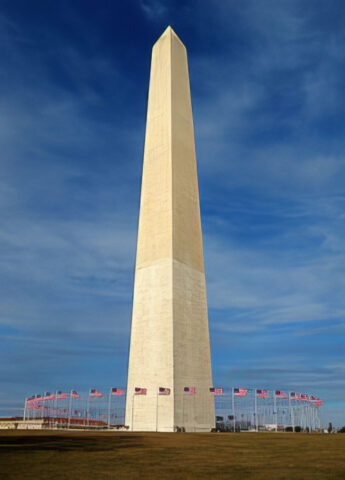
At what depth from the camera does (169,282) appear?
105 ft

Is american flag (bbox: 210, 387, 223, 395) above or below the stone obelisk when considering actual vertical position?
below

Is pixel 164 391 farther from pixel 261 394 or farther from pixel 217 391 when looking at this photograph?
pixel 261 394

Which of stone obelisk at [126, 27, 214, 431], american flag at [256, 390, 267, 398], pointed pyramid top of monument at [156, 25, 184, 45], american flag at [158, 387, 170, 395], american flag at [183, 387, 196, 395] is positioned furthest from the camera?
pointed pyramid top of monument at [156, 25, 184, 45]

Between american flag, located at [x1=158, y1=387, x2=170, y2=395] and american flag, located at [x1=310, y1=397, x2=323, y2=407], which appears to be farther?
american flag, located at [x1=310, y1=397, x2=323, y2=407]

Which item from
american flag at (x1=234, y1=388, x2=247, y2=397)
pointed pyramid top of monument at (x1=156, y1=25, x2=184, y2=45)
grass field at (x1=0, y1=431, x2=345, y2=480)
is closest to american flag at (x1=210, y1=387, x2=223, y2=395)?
american flag at (x1=234, y1=388, x2=247, y2=397)

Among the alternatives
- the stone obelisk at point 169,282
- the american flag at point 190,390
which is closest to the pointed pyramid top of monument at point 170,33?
the stone obelisk at point 169,282

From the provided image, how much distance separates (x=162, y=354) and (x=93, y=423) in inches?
330

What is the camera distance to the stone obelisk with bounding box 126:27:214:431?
30.3 meters

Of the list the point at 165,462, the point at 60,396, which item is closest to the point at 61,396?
the point at 60,396

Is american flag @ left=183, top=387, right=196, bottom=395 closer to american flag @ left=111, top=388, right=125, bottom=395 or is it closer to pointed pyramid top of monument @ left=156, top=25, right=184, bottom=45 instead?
american flag @ left=111, top=388, right=125, bottom=395

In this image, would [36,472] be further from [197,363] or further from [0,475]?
[197,363]

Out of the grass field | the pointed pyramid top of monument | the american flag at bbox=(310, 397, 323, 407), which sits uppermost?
the pointed pyramid top of monument

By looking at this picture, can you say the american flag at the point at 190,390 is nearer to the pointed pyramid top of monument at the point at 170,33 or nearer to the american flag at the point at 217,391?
the american flag at the point at 217,391

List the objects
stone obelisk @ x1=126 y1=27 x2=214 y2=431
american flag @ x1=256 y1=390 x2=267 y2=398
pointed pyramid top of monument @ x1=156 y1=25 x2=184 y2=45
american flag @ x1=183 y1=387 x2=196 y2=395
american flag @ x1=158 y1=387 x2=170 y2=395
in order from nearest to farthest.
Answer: american flag @ x1=158 y1=387 x2=170 y2=395, american flag @ x1=183 y1=387 x2=196 y2=395, american flag @ x1=256 y1=390 x2=267 y2=398, stone obelisk @ x1=126 y1=27 x2=214 y2=431, pointed pyramid top of monument @ x1=156 y1=25 x2=184 y2=45
